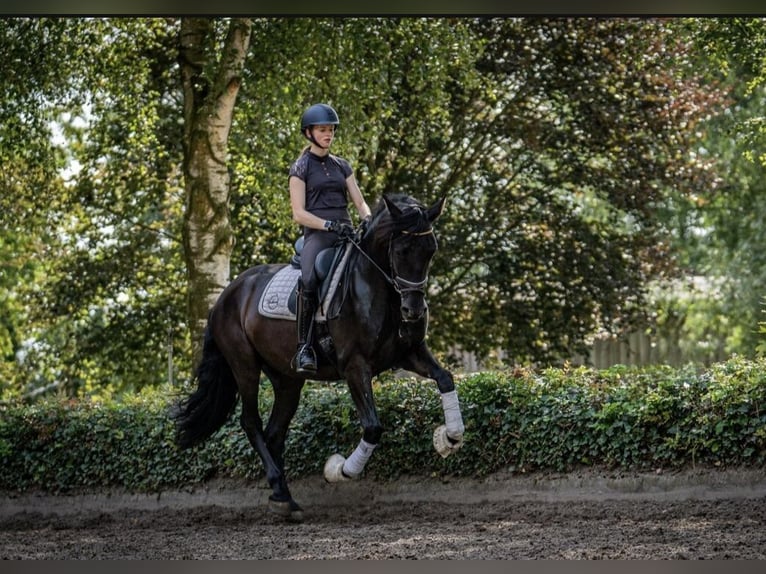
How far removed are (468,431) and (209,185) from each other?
420 cm

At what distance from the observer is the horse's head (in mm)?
7559

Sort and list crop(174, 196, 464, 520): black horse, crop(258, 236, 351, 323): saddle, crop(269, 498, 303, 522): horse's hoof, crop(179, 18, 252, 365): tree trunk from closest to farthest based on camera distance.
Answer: crop(174, 196, 464, 520): black horse
crop(258, 236, 351, 323): saddle
crop(269, 498, 303, 522): horse's hoof
crop(179, 18, 252, 365): tree trunk

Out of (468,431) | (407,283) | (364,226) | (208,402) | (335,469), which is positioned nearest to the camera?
(407,283)

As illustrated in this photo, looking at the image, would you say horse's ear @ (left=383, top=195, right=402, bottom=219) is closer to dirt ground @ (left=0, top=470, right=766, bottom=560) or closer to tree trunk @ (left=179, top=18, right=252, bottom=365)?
dirt ground @ (left=0, top=470, right=766, bottom=560)

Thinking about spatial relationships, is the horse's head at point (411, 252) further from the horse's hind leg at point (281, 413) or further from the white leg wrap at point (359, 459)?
the horse's hind leg at point (281, 413)

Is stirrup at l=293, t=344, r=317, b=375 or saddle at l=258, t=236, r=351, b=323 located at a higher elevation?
saddle at l=258, t=236, r=351, b=323

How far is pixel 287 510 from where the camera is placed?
29.4 feet

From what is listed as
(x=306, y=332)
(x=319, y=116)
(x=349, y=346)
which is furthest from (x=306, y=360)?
(x=319, y=116)

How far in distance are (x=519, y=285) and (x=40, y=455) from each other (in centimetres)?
839

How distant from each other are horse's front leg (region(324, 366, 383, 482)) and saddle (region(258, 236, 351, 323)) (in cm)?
51

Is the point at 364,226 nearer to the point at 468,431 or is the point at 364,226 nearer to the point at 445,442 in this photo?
the point at 445,442

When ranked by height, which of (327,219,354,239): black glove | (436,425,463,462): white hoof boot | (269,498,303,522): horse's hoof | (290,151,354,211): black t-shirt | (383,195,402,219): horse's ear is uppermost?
(290,151,354,211): black t-shirt

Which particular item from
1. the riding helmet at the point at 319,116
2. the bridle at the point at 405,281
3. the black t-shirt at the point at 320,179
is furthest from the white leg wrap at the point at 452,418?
the riding helmet at the point at 319,116

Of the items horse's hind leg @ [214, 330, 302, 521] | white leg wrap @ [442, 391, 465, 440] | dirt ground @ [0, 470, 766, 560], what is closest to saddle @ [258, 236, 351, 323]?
horse's hind leg @ [214, 330, 302, 521]
